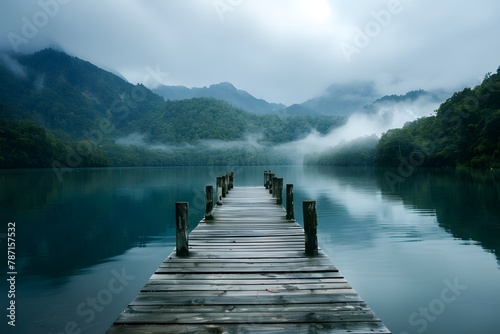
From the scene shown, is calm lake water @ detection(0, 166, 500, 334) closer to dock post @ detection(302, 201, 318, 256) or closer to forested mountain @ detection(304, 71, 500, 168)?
dock post @ detection(302, 201, 318, 256)

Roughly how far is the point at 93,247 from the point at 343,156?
421 feet

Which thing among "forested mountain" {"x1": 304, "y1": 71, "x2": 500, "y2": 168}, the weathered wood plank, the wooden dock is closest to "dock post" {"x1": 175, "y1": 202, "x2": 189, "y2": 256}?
the wooden dock

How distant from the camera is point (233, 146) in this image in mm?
186250

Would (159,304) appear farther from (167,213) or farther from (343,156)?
(343,156)

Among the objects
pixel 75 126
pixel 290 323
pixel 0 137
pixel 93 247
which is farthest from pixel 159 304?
A: pixel 75 126

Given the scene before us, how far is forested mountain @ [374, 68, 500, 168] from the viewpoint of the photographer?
6222 cm

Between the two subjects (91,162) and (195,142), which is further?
(195,142)

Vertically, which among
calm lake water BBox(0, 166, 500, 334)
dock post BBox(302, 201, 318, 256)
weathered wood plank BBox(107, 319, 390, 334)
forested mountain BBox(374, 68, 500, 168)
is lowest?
calm lake water BBox(0, 166, 500, 334)

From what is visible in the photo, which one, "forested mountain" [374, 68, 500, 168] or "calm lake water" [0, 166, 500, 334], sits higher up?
"forested mountain" [374, 68, 500, 168]

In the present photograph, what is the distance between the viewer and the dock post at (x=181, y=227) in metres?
7.18

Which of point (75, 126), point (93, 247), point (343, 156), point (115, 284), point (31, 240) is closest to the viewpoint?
point (115, 284)

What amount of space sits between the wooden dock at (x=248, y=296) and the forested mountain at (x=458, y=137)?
215 ft

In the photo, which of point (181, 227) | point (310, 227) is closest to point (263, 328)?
point (310, 227)

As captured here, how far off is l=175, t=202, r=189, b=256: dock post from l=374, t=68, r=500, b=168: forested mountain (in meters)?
66.3
